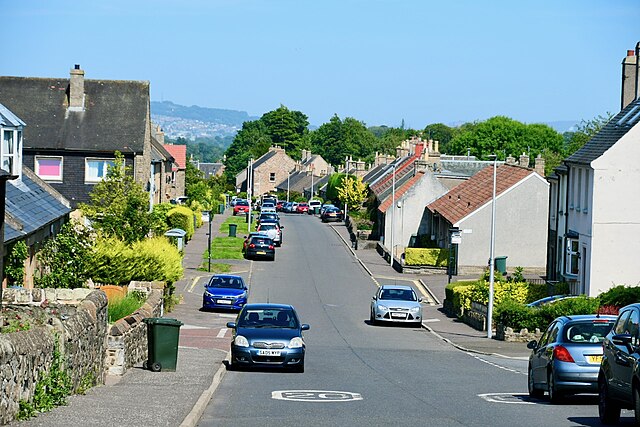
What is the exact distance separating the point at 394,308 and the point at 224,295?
7.14 metres

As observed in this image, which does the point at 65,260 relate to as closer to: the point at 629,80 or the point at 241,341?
the point at 241,341

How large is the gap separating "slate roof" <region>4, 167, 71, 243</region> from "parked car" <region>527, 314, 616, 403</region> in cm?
1238

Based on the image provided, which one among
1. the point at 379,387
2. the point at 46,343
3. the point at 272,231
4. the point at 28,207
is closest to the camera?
the point at 46,343

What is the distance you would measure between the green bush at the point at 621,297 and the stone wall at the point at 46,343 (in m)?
19.7

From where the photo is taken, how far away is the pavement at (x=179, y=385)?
46.2ft

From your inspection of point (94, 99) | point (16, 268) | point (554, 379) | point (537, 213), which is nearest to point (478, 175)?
point (537, 213)

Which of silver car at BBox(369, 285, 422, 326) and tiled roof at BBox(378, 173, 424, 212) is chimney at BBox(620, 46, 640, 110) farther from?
tiled roof at BBox(378, 173, 424, 212)

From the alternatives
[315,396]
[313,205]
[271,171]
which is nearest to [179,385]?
[315,396]

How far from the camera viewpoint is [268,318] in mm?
25531

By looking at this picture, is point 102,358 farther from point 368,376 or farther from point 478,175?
point 478,175

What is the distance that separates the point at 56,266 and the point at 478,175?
4217 cm

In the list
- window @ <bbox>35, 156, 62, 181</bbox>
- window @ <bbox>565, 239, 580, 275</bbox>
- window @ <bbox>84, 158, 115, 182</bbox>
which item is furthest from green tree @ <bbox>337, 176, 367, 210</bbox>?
window @ <bbox>565, 239, 580, 275</bbox>

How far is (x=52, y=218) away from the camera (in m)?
32.0

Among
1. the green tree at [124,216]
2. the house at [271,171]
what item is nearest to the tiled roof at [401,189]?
the green tree at [124,216]
